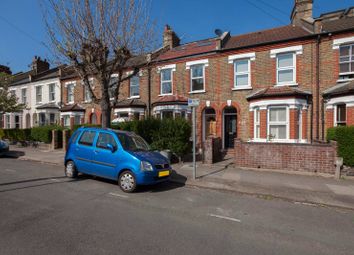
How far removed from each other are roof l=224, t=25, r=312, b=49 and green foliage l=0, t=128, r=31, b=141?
58.3 feet

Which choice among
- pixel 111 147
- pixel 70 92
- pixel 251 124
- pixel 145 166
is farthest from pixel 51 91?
pixel 145 166

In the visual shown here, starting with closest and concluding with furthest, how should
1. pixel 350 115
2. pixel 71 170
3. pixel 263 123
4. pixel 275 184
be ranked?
pixel 275 184, pixel 71 170, pixel 350 115, pixel 263 123

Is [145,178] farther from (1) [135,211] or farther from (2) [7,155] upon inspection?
(2) [7,155]

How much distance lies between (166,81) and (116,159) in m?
10.8

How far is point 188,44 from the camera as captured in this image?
1906 cm

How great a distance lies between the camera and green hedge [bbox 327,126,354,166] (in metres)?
8.85

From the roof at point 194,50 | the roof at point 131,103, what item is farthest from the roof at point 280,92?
the roof at point 131,103

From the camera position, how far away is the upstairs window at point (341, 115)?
11798 mm

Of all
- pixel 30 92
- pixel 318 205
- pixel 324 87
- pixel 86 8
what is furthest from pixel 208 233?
pixel 30 92

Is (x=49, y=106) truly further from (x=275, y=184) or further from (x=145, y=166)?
(x=275, y=184)

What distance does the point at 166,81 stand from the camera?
17.0 metres

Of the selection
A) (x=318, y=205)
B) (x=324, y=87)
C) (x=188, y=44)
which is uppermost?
(x=188, y=44)

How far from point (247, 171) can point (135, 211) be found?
5.98m

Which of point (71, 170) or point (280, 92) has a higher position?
point (280, 92)
